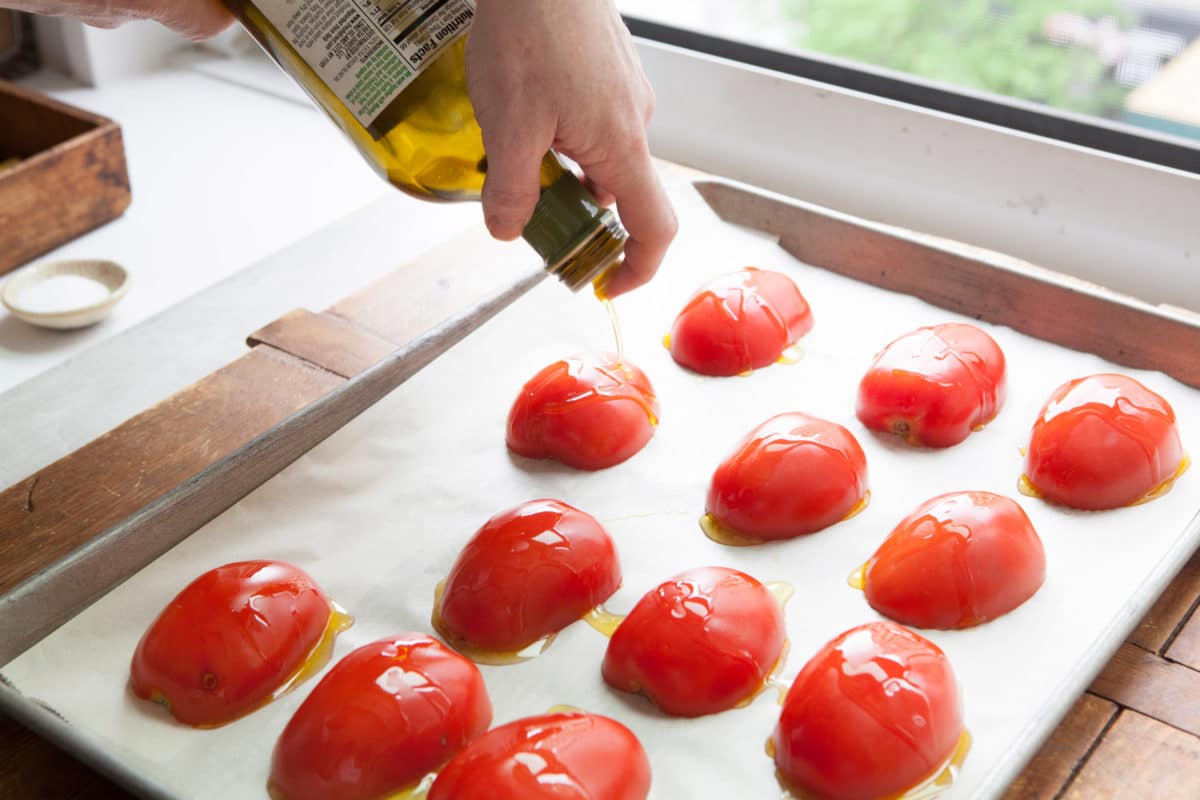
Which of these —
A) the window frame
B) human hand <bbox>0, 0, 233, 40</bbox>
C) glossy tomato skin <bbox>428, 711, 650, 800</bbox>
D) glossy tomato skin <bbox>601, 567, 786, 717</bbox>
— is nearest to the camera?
glossy tomato skin <bbox>428, 711, 650, 800</bbox>

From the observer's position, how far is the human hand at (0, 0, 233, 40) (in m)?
1.00

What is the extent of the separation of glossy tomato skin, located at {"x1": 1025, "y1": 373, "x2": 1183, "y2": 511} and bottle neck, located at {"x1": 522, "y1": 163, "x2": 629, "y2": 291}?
37 cm

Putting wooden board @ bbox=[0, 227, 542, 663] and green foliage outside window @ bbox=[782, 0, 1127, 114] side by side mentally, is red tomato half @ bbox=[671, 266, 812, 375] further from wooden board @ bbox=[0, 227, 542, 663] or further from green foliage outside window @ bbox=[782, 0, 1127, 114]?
green foliage outside window @ bbox=[782, 0, 1127, 114]

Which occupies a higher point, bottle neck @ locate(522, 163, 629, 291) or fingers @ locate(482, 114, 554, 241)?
fingers @ locate(482, 114, 554, 241)

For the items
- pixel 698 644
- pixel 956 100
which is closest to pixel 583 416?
pixel 698 644

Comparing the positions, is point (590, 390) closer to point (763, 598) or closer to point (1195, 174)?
point (763, 598)

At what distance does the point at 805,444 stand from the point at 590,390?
18cm

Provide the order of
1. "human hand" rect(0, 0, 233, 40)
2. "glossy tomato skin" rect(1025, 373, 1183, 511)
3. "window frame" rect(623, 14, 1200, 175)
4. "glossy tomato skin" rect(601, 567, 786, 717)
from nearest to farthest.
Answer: "glossy tomato skin" rect(601, 567, 786, 717), "glossy tomato skin" rect(1025, 373, 1183, 511), "human hand" rect(0, 0, 233, 40), "window frame" rect(623, 14, 1200, 175)

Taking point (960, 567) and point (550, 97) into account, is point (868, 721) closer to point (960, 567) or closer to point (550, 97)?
point (960, 567)

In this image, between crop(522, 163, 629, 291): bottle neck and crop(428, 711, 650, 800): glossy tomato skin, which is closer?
crop(428, 711, 650, 800): glossy tomato skin

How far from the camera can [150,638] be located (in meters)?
0.77

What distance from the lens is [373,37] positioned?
77 cm

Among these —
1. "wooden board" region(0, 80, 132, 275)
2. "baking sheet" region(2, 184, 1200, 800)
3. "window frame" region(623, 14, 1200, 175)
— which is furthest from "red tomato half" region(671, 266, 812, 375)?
"wooden board" region(0, 80, 132, 275)

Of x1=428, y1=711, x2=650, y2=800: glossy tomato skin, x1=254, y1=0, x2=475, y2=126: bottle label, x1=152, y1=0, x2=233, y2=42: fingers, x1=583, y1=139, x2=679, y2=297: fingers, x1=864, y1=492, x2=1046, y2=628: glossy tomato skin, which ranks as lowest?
x1=864, y1=492, x2=1046, y2=628: glossy tomato skin
